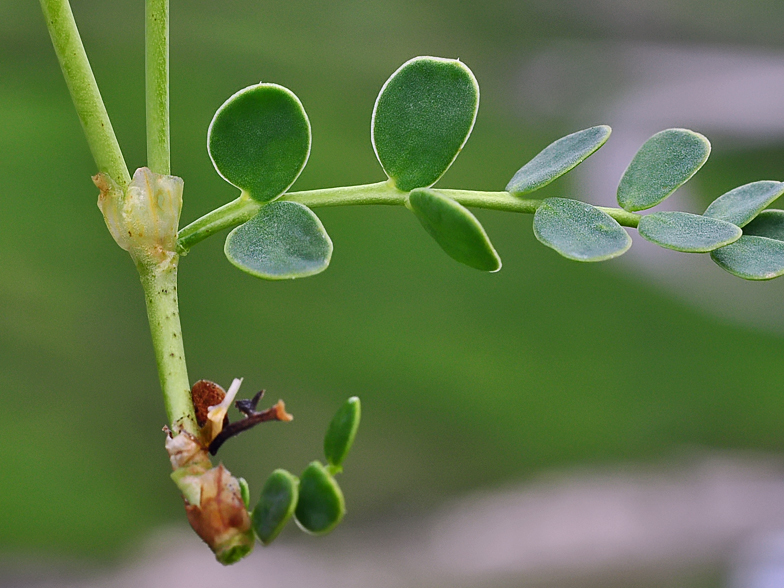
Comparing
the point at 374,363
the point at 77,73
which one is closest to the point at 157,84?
the point at 77,73

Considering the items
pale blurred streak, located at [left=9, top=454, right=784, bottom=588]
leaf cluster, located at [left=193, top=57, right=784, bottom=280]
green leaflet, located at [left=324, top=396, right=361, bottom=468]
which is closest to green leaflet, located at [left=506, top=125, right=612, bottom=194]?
leaf cluster, located at [left=193, top=57, right=784, bottom=280]

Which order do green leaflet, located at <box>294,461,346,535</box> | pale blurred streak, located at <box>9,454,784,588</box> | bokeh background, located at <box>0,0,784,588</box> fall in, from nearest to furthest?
green leaflet, located at <box>294,461,346,535</box>, bokeh background, located at <box>0,0,784,588</box>, pale blurred streak, located at <box>9,454,784,588</box>

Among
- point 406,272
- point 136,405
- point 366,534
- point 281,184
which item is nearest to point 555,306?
point 406,272

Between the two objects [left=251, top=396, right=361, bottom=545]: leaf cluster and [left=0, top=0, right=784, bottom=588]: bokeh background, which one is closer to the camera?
[left=251, top=396, right=361, bottom=545]: leaf cluster

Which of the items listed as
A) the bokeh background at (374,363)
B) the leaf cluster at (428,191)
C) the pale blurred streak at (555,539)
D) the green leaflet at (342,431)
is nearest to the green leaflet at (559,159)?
the leaf cluster at (428,191)

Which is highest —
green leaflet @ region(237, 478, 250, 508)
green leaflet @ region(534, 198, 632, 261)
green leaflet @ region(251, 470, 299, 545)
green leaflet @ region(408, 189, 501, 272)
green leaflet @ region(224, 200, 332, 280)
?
green leaflet @ region(534, 198, 632, 261)

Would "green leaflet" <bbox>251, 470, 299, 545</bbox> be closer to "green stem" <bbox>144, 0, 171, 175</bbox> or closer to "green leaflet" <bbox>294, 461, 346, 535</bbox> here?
"green leaflet" <bbox>294, 461, 346, 535</bbox>

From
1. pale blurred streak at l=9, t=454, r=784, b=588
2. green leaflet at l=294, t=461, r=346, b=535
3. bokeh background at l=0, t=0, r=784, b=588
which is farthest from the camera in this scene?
pale blurred streak at l=9, t=454, r=784, b=588

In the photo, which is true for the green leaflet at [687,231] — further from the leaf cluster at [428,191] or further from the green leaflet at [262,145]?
the green leaflet at [262,145]
